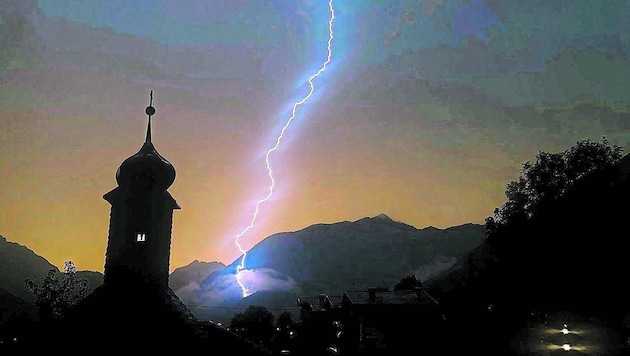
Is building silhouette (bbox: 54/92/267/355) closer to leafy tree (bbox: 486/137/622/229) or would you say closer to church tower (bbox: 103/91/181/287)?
church tower (bbox: 103/91/181/287)

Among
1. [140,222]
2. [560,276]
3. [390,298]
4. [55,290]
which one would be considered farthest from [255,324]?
Answer: [140,222]

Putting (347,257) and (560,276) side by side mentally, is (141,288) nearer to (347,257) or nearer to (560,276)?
(560,276)

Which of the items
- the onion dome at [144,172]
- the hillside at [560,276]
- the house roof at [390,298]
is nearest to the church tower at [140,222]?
the onion dome at [144,172]

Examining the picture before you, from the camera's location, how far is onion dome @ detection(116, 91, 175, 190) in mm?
21297

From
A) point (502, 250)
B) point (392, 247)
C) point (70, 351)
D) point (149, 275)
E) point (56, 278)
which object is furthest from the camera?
point (392, 247)

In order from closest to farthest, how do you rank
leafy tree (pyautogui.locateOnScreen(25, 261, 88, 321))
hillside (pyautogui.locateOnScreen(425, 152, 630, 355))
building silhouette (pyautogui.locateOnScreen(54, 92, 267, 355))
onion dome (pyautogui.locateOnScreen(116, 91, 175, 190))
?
building silhouette (pyautogui.locateOnScreen(54, 92, 267, 355)) < onion dome (pyautogui.locateOnScreen(116, 91, 175, 190)) < hillside (pyautogui.locateOnScreen(425, 152, 630, 355)) < leafy tree (pyautogui.locateOnScreen(25, 261, 88, 321))

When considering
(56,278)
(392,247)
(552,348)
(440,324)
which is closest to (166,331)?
(552,348)

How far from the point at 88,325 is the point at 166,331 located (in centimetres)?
259

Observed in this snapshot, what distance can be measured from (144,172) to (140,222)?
1898 millimetres

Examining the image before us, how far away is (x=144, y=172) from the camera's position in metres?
21.3

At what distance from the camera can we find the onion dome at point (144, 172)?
838 inches

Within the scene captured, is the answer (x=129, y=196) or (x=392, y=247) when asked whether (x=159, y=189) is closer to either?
(x=129, y=196)

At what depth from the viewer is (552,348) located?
101 ft

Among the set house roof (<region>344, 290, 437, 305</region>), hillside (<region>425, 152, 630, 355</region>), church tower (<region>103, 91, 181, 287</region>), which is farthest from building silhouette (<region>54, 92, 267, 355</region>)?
hillside (<region>425, 152, 630, 355</region>)
